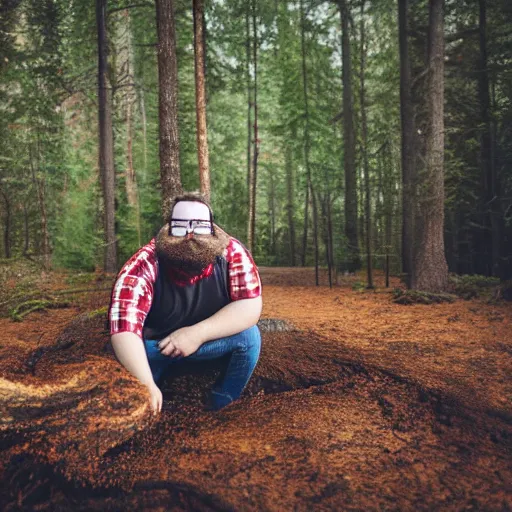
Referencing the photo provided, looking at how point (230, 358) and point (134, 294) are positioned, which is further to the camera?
point (230, 358)

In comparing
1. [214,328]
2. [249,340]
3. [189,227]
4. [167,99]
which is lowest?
[249,340]

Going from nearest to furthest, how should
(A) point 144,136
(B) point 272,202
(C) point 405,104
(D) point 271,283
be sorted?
1. (C) point 405,104
2. (D) point 271,283
3. (A) point 144,136
4. (B) point 272,202

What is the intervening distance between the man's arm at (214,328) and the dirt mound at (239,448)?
0.29 m

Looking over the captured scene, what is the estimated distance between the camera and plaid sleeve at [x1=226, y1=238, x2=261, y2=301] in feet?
8.47

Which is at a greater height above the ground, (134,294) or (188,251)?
(188,251)

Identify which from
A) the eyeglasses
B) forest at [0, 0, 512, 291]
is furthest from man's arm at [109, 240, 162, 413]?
forest at [0, 0, 512, 291]

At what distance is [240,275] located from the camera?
260 cm

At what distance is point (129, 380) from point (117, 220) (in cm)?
1156

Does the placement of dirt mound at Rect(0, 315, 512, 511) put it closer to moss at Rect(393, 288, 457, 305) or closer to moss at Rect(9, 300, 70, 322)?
moss at Rect(9, 300, 70, 322)

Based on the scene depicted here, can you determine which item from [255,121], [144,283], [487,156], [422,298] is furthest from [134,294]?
[255,121]

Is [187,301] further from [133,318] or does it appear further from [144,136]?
[144,136]

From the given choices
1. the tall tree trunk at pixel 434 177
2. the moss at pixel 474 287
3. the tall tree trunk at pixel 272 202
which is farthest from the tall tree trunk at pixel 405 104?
the tall tree trunk at pixel 272 202

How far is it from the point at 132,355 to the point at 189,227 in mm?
787

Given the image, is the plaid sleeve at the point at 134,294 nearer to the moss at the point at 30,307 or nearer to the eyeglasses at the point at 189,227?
the eyeglasses at the point at 189,227
